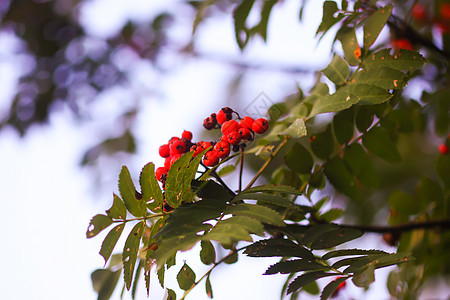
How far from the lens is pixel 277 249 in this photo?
2.39 feet

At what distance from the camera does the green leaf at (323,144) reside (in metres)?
1.05

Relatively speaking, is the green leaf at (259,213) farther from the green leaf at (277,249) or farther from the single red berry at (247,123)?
the single red berry at (247,123)

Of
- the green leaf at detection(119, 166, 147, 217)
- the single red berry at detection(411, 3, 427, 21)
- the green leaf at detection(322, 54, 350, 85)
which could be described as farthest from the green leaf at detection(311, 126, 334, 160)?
the single red berry at detection(411, 3, 427, 21)

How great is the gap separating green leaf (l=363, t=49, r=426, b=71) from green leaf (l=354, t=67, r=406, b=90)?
0.6 inches

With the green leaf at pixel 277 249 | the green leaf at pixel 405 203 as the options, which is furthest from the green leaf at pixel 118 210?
the green leaf at pixel 405 203

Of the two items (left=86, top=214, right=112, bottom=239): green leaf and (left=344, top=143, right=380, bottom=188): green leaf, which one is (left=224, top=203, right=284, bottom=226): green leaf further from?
(left=344, top=143, right=380, bottom=188): green leaf

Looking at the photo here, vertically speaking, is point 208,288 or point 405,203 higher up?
point 208,288

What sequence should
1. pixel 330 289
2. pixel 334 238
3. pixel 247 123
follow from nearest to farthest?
pixel 330 289
pixel 334 238
pixel 247 123

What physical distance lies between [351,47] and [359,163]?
0.29 metres

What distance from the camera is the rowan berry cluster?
31.9 inches

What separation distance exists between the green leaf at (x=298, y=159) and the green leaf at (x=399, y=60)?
252mm

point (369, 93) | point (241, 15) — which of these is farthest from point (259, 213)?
point (241, 15)

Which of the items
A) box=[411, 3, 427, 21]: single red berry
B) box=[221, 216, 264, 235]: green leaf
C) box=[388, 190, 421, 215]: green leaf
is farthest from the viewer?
box=[411, 3, 427, 21]: single red berry

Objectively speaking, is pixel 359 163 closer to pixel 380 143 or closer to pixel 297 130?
pixel 380 143
